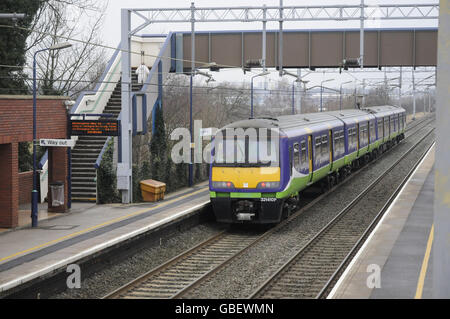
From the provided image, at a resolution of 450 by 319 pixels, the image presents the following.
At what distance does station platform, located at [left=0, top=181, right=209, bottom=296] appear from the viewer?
13.3m

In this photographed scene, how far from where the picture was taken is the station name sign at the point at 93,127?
21469 millimetres

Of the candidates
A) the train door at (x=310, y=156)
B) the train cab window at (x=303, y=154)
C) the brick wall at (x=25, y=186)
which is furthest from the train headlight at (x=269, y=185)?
the brick wall at (x=25, y=186)

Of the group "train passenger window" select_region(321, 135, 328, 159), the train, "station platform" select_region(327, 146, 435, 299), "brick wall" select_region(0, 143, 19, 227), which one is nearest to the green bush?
"brick wall" select_region(0, 143, 19, 227)

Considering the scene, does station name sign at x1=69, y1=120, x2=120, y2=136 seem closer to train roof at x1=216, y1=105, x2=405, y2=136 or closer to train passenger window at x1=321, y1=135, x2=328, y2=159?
train roof at x1=216, y1=105, x2=405, y2=136

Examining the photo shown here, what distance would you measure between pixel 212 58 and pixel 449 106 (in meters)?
23.3

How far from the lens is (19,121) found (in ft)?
61.3

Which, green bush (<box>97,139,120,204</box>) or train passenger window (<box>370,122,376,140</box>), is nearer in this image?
green bush (<box>97,139,120,204</box>)

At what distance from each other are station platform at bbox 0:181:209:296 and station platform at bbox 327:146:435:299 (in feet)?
18.5

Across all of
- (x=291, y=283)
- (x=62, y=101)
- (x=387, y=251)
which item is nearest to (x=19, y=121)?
(x=62, y=101)

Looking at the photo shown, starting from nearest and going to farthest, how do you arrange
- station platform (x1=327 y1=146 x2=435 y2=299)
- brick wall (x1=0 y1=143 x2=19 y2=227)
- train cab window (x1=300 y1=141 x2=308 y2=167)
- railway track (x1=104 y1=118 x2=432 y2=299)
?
station platform (x1=327 y1=146 x2=435 y2=299)
railway track (x1=104 y1=118 x2=432 y2=299)
brick wall (x1=0 y1=143 x2=19 y2=227)
train cab window (x1=300 y1=141 x2=308 y2=167)

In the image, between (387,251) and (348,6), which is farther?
(348,6)

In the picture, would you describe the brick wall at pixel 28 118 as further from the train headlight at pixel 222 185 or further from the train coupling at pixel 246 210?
the train coupling at pixel 246 210

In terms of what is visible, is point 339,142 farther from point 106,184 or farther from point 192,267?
point 192,267
